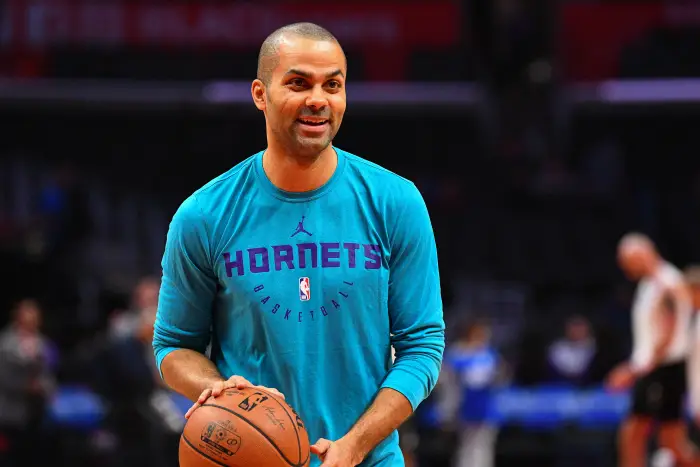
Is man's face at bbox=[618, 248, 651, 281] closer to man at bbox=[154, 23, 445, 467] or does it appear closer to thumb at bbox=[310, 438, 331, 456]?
man at bbox=[154, 23, 445, 467]

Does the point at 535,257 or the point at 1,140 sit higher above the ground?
the point at 1,140

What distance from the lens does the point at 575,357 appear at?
40.1 ft

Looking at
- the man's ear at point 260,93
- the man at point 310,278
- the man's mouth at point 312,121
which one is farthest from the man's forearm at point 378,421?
the man's ear at point 260,93

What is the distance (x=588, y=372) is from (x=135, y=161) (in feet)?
26.8

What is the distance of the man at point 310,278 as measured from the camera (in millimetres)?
2846

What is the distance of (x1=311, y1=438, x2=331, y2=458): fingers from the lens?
2.72 metres

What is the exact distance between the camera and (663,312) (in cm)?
852

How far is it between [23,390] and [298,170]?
25.5 ft

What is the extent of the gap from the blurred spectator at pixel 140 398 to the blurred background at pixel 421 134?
11.2 ft

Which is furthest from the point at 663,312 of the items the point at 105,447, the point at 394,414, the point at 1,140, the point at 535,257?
the point at 1,140

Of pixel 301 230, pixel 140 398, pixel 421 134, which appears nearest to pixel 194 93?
pixel 421 134

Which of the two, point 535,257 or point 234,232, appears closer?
point 234,232

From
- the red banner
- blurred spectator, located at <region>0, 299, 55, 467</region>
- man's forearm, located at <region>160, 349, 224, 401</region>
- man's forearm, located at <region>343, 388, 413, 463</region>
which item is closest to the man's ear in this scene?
man's forearm, located at <region>160, 349, 224, 401</region>

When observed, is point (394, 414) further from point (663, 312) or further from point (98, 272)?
point (98, 272)
